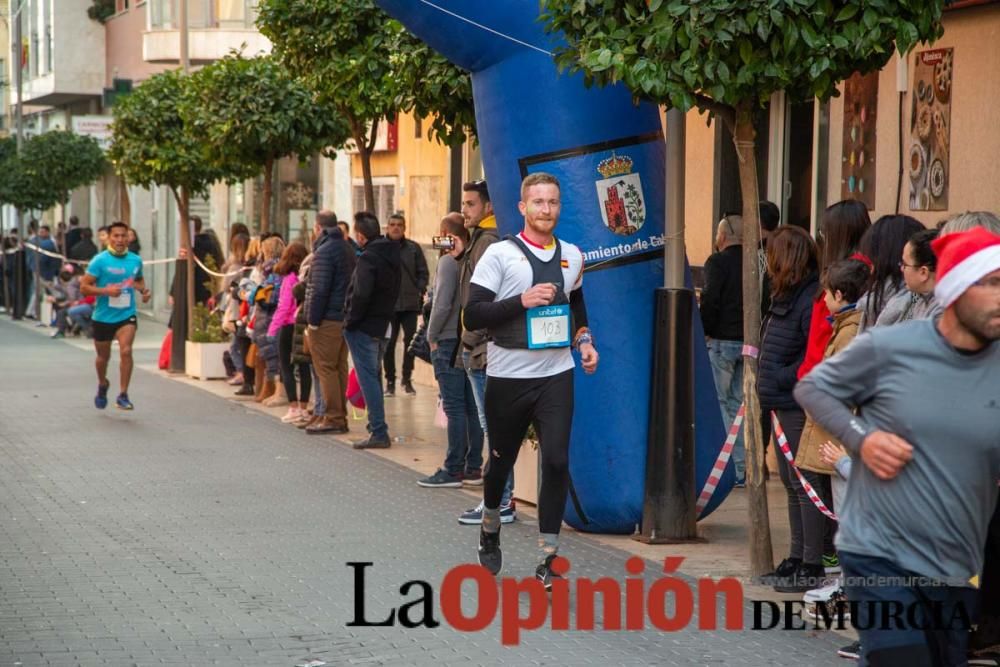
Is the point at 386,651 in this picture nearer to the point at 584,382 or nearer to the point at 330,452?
the point at 584,382

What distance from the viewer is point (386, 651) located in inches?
267

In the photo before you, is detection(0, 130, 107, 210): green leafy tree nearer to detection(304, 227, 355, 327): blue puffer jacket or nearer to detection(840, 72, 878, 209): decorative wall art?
detection(304, 227, 355, 327): blue puffer jacket

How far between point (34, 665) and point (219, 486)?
5015mm

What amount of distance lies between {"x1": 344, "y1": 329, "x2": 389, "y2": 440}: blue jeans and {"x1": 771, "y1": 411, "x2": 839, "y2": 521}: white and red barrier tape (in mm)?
5899

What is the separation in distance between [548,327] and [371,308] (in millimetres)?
5848

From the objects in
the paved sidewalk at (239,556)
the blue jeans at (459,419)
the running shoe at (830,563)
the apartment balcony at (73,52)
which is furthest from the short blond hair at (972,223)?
the apartment balcony at (73,52)

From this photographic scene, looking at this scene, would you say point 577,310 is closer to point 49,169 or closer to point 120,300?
point 120,300

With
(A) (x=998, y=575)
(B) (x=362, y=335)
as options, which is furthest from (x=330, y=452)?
(A) (x=998, y=575)

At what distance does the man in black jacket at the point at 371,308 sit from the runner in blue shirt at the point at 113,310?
11.4 ft

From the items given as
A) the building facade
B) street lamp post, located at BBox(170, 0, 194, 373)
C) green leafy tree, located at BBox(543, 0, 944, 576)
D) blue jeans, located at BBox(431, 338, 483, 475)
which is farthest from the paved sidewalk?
street lamp post, located at BBox(170, 0, 194, 373)

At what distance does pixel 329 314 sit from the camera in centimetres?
1431

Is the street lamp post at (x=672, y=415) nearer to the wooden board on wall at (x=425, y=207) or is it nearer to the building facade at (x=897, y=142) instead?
the building facade at (x=897, y=142)

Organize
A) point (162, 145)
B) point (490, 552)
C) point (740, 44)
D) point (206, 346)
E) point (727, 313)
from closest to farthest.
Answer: point (740, 44) < point (490, 552) < point (727, 313) < point (206, 346) < point (162, 145)

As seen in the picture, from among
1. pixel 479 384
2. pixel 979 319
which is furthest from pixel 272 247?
pixel 979 319
